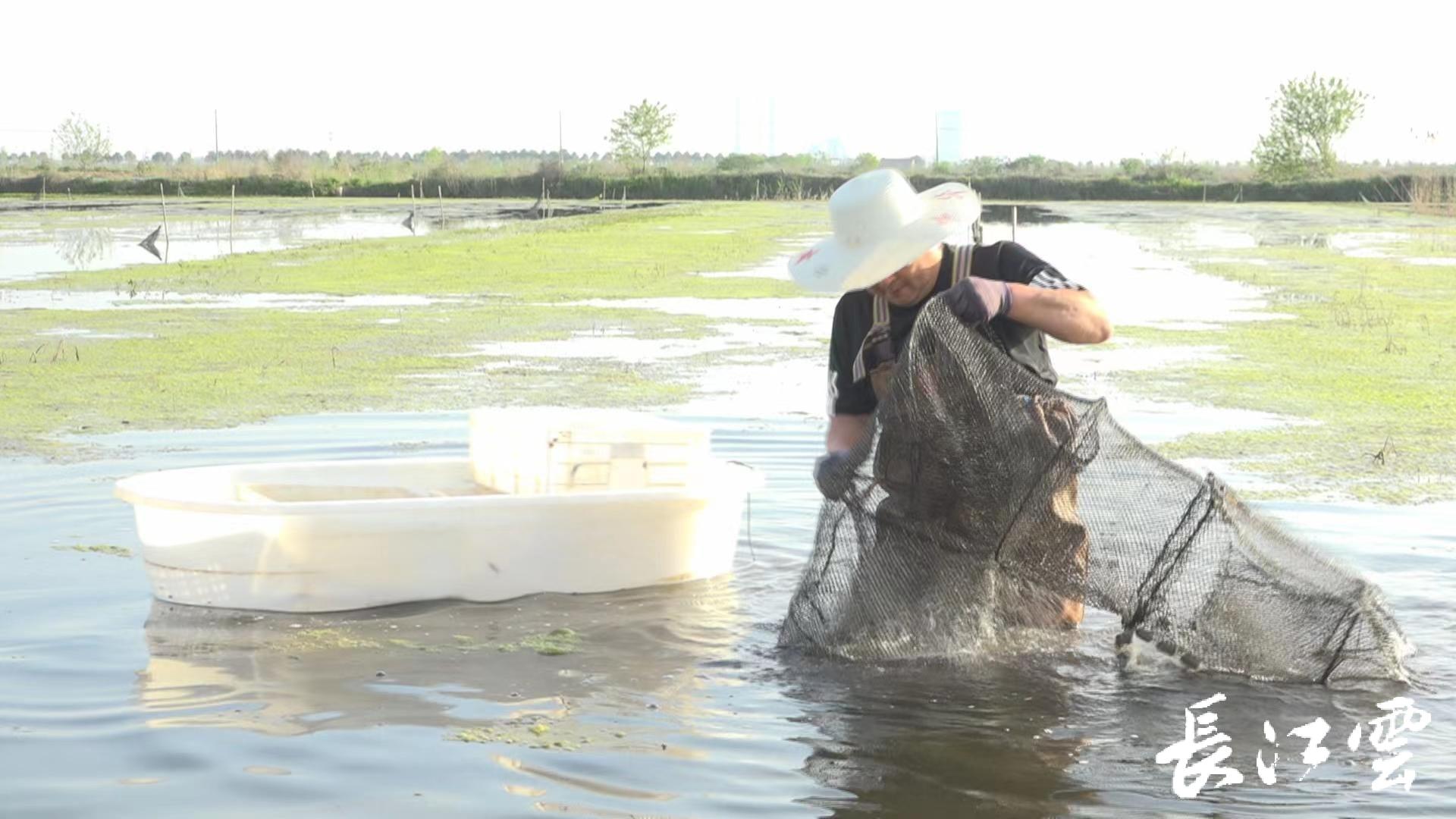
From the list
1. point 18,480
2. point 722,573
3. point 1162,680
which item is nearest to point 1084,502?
point 1162,680

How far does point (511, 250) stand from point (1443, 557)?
21.3m

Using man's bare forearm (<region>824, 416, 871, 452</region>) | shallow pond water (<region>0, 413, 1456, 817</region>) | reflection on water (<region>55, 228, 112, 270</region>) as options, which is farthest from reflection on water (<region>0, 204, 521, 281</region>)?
man's bare forearm (<region>824, 416, 871, 452</region>)

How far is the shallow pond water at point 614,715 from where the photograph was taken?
4.29 m

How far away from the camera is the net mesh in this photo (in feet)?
16.2

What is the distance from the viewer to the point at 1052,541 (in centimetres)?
505

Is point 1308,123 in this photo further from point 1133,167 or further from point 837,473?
point 837,473

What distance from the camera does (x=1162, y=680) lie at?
520 cm

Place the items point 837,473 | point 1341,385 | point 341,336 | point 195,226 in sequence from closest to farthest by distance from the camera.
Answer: point 837,473, point 1341,385, point 341,336, point 195,226

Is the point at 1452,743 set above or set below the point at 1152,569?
below

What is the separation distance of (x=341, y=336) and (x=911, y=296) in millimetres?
10565

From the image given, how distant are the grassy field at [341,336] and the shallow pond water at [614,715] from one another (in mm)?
4097

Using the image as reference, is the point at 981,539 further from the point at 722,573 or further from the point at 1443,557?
the point at 1443,557

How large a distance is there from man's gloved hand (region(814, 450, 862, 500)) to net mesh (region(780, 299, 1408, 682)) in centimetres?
2

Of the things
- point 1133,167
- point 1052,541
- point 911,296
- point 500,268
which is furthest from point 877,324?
point 1133,167
